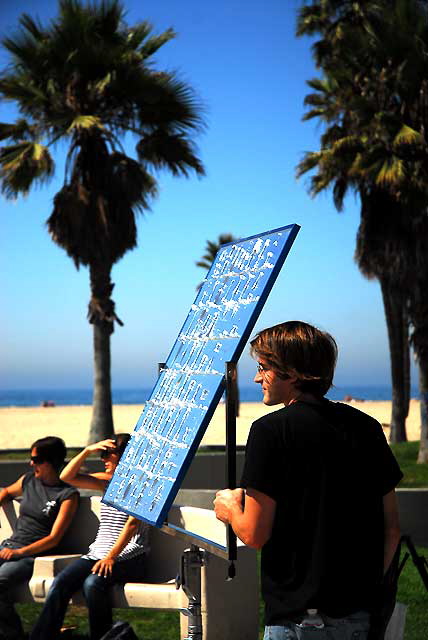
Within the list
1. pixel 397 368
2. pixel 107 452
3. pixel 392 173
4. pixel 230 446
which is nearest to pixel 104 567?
pixel 107 452

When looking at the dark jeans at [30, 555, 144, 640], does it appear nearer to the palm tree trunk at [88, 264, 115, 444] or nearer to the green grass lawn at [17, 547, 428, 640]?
the green grass lawn at [17, 547, 428, 640]

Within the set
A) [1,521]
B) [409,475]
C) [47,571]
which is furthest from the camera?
[409,475]

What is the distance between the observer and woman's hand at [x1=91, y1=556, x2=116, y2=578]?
5.39 meters

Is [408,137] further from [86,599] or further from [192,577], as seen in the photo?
[192,577]

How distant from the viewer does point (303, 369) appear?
8.40 ft

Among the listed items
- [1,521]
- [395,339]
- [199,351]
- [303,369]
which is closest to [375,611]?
[303,369]

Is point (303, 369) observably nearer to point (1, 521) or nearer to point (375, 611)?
point (375, 611)

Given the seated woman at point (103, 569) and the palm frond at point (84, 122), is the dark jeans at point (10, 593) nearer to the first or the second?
the seated woman at point (103, 569)

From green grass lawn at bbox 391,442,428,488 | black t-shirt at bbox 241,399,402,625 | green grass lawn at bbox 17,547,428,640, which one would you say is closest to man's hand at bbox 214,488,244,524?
black t-shirt at bbox 241,399,402,625

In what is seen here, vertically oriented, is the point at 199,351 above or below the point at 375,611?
above

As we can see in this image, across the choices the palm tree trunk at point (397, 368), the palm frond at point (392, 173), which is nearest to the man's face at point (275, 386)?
the palm frond at point (392, 173)

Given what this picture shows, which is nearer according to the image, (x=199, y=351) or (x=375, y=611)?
(x=375, y=611)

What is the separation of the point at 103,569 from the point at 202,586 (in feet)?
1.99

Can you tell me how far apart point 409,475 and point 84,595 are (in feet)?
35.6
